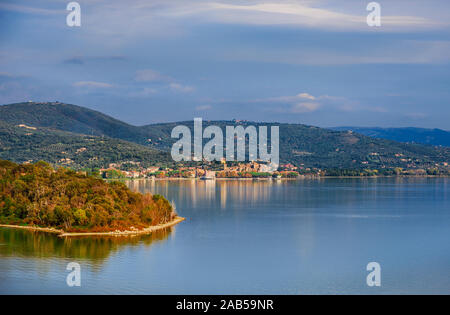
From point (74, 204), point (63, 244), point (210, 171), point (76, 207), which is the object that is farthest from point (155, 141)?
point (63, 244)

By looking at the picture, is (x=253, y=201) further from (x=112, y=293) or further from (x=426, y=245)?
(x=112, y=293)

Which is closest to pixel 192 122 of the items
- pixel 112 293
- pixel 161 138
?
pixel 161 138

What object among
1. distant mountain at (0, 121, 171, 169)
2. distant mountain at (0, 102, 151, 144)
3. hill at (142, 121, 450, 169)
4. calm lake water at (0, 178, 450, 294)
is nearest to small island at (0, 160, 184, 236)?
calm lake water at (0, 178, 450, 294)

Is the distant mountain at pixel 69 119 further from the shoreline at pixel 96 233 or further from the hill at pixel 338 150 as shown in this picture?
the shoreline at pixel 96 233

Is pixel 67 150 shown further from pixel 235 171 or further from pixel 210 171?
pixel 235 171

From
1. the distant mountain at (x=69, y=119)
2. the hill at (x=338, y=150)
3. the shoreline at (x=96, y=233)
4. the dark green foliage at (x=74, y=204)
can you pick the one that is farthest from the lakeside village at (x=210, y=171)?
the shoreline at (x=96, y=233)

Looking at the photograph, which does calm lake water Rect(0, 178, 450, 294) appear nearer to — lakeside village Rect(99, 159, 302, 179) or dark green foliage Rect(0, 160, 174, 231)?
dark green foliage Rect(0, 160, 174, 231)

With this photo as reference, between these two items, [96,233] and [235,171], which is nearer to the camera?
[96,233]
